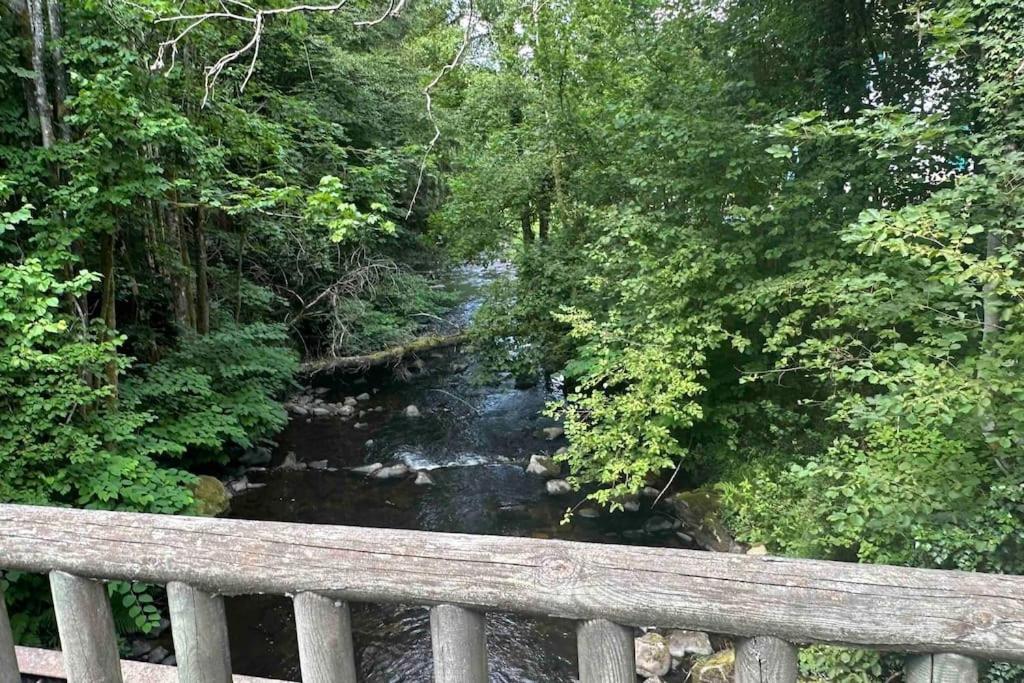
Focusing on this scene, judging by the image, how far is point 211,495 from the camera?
6.55 m

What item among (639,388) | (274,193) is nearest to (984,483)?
(639,388)

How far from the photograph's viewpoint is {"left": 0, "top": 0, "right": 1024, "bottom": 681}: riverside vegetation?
129 inches

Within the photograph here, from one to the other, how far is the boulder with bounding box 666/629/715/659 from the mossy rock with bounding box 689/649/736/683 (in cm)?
17

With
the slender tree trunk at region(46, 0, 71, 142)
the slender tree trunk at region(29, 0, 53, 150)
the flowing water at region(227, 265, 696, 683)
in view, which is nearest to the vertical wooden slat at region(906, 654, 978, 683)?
the flowing water at region(227, 265, 696, 683)

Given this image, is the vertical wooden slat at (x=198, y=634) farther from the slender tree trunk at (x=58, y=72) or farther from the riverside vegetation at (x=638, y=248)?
the slender tree trunk at (x=58, y=72)

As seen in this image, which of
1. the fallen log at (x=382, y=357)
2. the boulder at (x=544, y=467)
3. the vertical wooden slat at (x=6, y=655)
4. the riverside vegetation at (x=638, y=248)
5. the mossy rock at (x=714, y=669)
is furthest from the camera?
the fallen log at (x=382, y=357)

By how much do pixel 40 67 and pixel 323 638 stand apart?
5.55m

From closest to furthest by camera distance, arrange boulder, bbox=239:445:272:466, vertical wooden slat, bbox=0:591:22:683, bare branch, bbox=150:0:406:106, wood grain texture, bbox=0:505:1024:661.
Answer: wood grain texture, bbox=0:505:1024:661
vertical wooden slat, bbox=0:591:22:683
bare branch, bbox=150:0:406:106
boulder, bbox=239:445:272:466

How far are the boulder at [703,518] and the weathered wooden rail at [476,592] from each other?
488cm

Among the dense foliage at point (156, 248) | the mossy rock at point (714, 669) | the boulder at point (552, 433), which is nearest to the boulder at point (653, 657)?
the mossy rock at point (714, 669)

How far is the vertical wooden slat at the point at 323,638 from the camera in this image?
1017mm

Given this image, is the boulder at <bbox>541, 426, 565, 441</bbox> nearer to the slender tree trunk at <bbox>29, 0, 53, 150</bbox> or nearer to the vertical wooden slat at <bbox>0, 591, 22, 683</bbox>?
the slender tree trunk at <bbox>29, 0, 53, 150</bbox>

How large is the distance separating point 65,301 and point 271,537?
5.06 meters

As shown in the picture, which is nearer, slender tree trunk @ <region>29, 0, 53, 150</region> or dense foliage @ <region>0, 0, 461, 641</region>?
dense foliage @ <region>0, 0, 461, 641</region>
